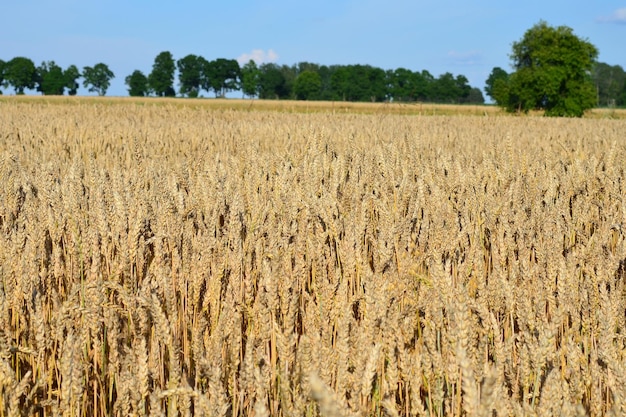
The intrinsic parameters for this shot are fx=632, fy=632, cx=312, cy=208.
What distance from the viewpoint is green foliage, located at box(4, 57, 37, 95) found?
322 feet

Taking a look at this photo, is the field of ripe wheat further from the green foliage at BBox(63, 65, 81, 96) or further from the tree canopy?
the green foliage at BBox(63, 65, 81, 96)

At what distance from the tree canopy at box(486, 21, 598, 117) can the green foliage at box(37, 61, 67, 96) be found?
79.3 metres

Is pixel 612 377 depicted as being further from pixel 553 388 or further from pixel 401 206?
pixel 401 206

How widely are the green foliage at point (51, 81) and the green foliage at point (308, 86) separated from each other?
3744 centimetres

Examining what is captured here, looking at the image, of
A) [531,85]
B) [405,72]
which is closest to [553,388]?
[531,85]

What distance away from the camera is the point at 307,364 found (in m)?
1.46

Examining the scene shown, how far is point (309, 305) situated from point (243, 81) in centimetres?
10690

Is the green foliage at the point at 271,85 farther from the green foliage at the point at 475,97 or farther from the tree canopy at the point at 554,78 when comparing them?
the tree canopy at the point at 554,78

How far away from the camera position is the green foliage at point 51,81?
100 meters

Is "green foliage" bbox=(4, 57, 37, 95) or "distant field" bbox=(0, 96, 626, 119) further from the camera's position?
"green foliage" bbox=(4, 57, 37, 95)

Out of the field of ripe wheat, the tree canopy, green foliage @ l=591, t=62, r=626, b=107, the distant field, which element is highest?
green foliage @ l=591, t=62, r=626, b=107

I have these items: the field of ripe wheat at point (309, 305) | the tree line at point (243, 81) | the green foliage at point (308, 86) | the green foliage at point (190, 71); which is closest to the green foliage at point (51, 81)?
the tree line at point (243, 81)

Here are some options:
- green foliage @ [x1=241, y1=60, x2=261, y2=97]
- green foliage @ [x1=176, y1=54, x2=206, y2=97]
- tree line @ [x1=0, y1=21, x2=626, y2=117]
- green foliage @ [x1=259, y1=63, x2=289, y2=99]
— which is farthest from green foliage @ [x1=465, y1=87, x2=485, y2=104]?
green foliage @ [x1=176, y1=54, x2=206, y2=97]

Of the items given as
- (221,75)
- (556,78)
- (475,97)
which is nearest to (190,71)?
(221,75)
